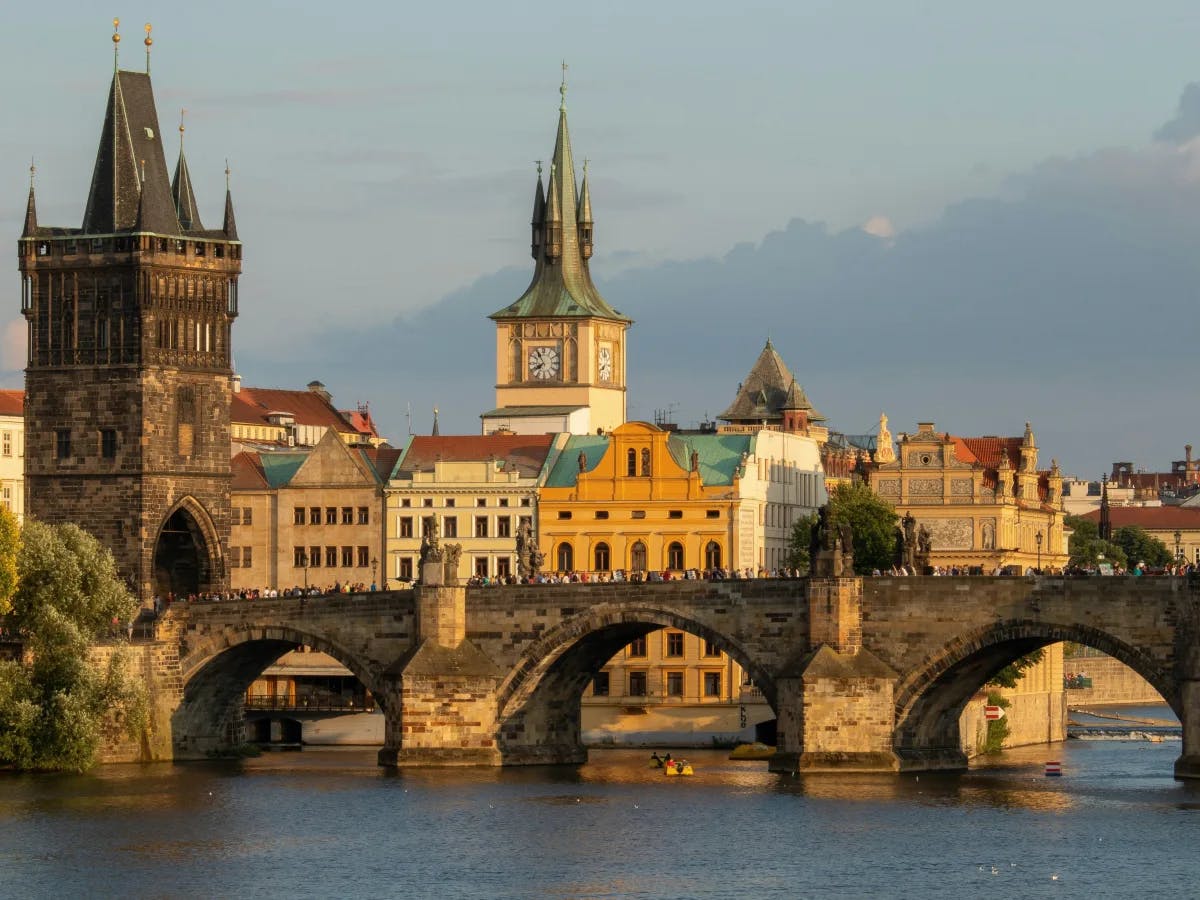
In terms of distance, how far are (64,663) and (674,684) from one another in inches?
1309

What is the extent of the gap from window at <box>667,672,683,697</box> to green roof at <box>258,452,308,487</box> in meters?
20.1

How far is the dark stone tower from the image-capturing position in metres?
134

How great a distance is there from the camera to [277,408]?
193625 millimetres

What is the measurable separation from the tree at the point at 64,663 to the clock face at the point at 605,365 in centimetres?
4503

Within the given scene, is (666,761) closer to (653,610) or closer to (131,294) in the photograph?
(653,610)

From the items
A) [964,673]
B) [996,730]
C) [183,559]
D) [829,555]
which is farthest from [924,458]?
[829,555]

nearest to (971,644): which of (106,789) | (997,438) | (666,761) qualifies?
(666,761)

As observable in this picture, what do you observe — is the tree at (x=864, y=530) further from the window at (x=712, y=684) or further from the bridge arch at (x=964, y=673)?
the bridge arch at (x=964, y=673)

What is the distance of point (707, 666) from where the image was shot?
14600cm

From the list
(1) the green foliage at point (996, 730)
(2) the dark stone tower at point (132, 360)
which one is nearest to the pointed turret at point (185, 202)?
(2) the dark stone tower at point (132, 360)

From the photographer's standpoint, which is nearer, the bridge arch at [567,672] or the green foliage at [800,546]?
the bridge arch at [567,672]

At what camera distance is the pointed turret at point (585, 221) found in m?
168

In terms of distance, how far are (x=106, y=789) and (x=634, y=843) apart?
2156 cm

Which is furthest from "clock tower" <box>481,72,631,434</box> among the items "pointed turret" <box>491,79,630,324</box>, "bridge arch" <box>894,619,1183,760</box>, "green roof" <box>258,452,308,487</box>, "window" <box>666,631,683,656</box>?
"bridge arch" <box>894,619,1183,760</box>
